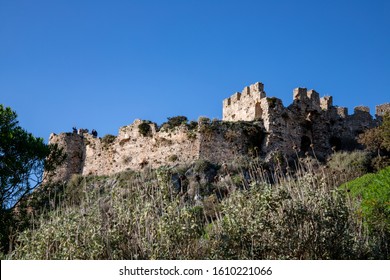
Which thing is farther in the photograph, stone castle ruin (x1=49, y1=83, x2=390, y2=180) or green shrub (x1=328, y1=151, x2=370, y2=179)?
stone castle ruin (x1=49, y1=83, x2=390, y2=180)

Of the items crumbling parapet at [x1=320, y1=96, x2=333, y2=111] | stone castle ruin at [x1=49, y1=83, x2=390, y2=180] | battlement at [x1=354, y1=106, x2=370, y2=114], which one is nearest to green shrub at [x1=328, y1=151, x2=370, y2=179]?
stone castle ruin at [x1=49, y1=83, x2=390, y2=180]

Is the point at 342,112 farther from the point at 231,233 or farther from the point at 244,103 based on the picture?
the point at 231,233

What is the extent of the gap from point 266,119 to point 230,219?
20820 millimetres

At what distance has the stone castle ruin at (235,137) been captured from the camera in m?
28.8

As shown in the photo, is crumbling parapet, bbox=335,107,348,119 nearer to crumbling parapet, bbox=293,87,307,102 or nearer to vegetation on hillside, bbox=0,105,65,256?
crumbling parapet, bbox=293,87,307,102

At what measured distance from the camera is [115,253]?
886cm

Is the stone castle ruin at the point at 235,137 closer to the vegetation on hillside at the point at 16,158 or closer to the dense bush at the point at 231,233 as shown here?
the vegetation on hillside at the point at 16,158

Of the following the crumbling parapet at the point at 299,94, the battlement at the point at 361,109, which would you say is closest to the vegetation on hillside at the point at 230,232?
the crumbling parapet at the point at 299,94

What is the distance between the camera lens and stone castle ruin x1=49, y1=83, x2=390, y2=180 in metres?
28.8

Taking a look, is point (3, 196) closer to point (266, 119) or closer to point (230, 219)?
point (230, 219)

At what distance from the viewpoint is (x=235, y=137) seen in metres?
28.7

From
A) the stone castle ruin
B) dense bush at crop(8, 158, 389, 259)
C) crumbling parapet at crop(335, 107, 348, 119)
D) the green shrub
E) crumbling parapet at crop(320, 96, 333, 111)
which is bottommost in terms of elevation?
dense bush at crop(8, 158, 389, 259)

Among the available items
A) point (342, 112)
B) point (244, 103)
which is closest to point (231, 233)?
point (244, 103)
